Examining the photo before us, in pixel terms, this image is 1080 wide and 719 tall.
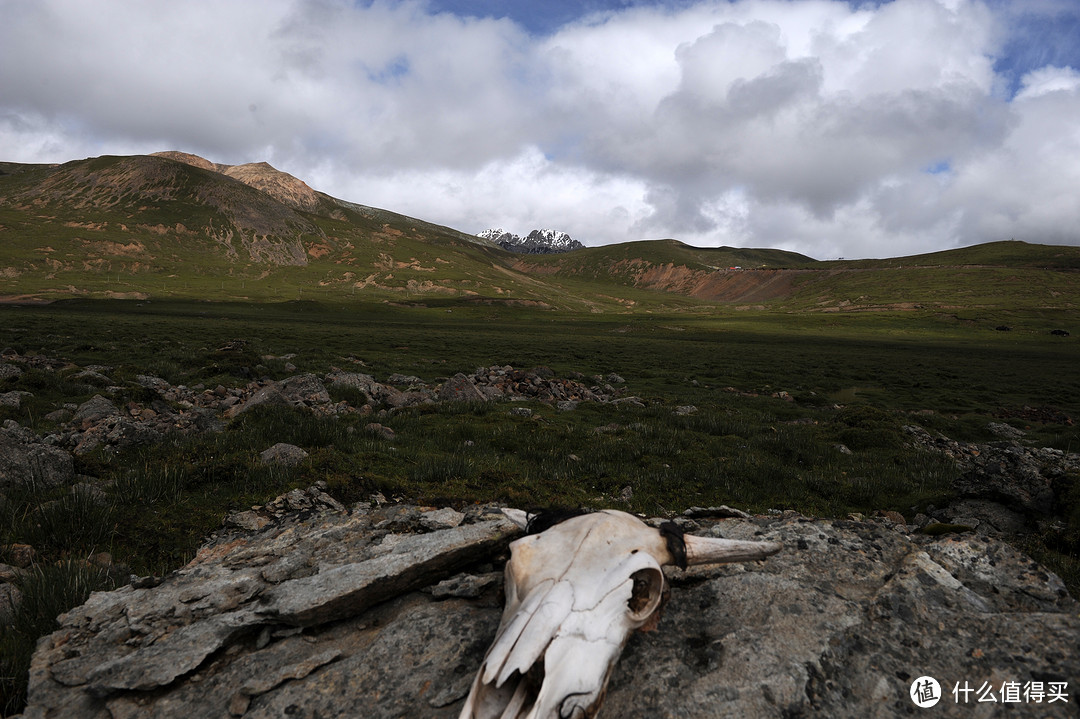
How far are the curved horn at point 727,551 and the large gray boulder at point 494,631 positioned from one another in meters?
0.22

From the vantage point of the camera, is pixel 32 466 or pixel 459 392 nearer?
pixel 32 466

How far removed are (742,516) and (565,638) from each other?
290 cm

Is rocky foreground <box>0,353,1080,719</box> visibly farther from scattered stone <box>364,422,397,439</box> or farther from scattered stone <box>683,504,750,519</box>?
scattered stone <box>364,422,397,439</box>

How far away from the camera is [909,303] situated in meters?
125

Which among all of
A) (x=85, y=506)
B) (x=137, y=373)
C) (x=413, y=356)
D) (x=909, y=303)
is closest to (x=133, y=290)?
(x=413, y=356)

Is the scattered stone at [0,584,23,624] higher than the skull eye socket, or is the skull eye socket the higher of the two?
the skull eye socket

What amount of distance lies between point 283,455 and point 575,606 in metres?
6.26

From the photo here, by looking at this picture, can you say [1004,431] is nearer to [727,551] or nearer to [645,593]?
[727,551]

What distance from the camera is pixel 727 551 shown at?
10.0 feet

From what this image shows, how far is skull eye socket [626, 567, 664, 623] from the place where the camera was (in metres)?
2.67

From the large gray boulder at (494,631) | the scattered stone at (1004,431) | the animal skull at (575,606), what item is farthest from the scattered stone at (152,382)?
the scattered stone at (1004,431)

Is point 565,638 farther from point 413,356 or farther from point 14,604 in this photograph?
point 413,356

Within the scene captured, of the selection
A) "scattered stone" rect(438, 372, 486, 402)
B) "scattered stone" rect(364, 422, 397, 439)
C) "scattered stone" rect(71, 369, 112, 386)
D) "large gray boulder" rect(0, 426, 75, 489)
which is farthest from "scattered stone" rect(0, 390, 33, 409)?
"scattered stone" rect(438, 372, 486, 402)

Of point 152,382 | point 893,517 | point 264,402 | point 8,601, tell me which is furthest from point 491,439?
point 152,382
